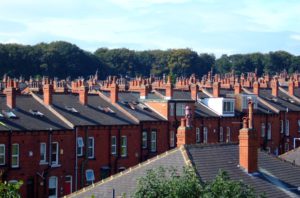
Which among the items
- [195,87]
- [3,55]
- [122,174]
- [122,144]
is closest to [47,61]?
[3,55]

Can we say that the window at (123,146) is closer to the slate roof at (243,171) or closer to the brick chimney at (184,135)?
the slate roof at (243,171)

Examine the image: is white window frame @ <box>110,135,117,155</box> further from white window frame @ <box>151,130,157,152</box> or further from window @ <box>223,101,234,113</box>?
window @ <box>223,101,234,113</box>

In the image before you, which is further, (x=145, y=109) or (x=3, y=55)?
(x=3, y=55)

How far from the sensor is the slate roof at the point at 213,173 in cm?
2798

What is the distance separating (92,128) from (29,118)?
18.4ft

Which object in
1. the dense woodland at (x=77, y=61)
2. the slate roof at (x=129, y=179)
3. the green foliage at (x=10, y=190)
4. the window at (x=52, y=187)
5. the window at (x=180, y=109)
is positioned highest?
the dense woodland at (x=77, y=61)

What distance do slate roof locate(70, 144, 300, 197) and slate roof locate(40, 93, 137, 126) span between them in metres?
25.4

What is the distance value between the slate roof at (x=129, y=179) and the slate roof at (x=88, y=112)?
25.7 metres

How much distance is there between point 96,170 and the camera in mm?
55594

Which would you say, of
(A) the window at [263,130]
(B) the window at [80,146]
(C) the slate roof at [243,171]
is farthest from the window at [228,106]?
(C) the slate roof at [243,171]

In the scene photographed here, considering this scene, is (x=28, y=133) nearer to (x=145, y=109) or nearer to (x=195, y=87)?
(x=145, y=109)

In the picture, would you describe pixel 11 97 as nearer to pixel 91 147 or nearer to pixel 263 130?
pixel 91 147

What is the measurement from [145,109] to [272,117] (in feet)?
65.9

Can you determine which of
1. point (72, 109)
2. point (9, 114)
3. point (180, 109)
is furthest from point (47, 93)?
point (180, 109)
